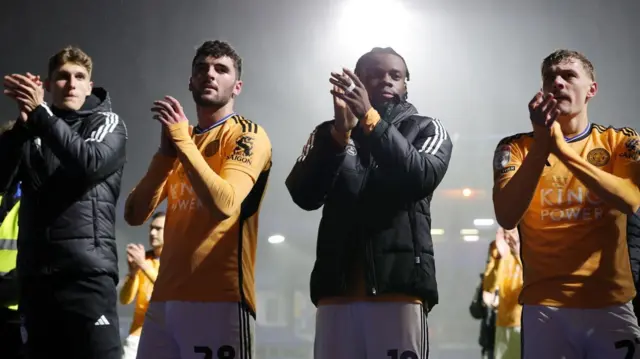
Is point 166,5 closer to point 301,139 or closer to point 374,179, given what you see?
point 301,139

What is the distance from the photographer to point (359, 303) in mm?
2281

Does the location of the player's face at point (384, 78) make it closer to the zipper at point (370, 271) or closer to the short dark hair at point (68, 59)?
the zipper at point (370, 271)

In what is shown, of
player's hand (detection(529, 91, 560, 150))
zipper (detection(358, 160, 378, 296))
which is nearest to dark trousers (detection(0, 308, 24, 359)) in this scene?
zipper (detection(358, 160, 378, 296))

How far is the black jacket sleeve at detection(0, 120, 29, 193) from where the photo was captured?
8.51 ft

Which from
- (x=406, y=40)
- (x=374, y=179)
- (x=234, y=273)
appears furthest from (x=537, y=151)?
(x=406, y=40)

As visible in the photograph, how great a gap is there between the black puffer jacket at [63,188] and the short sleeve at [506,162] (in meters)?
1.35

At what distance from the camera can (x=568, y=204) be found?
7.76 ft

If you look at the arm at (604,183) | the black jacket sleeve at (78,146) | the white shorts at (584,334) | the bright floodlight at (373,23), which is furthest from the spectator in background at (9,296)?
the bright floodlight at (373,23)

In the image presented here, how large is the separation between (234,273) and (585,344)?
112 cm

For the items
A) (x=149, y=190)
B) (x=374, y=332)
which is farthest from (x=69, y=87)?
(x=374, y=332)

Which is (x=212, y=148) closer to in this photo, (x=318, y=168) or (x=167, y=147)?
(x=167, y=147)

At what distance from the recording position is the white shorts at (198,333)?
7.31 ft

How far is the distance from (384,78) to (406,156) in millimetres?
405

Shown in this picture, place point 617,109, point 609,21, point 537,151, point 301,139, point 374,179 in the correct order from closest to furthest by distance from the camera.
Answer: point 537,151
point 374,179
point 609,21
point 617,109
point 301,139
